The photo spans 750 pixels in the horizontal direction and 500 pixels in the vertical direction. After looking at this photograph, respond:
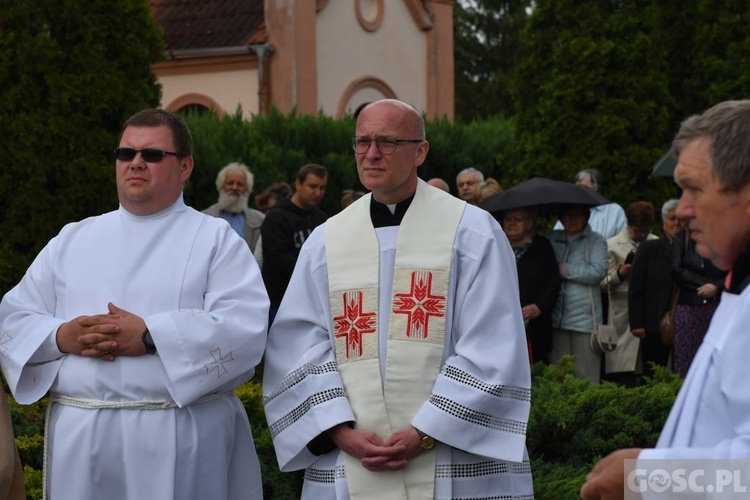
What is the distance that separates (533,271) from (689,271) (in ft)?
3.72

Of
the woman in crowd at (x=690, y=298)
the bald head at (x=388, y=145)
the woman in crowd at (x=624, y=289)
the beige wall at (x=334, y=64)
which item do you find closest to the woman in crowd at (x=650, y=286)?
the woman in crowd at (x=624, y=289)

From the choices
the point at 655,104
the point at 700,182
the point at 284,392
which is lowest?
the point at 284,392

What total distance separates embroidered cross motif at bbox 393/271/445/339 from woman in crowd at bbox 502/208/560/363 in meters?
4.35

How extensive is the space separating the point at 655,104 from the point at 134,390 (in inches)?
467

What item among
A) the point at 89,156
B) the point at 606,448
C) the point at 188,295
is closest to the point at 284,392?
the point at 188,295

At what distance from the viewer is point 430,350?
4766 millimetres

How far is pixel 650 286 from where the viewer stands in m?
9.94

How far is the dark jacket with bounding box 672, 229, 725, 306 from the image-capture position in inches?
352

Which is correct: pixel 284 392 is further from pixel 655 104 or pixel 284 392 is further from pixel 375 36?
pixel 375 36

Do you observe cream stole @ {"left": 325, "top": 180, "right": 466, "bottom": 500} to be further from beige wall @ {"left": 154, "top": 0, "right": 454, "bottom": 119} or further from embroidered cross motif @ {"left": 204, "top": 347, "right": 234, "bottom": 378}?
beige wall @ {"left": 154, "top": 0, "right": 454, "bottom": 119}

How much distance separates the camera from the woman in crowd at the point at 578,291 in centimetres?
960

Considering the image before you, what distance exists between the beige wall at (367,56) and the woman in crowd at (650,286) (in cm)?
1510

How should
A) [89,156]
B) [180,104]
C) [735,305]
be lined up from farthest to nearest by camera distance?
1. [180,104]
2. [89,156]
3. [735,305]

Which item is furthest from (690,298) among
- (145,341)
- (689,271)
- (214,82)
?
(214,82)
